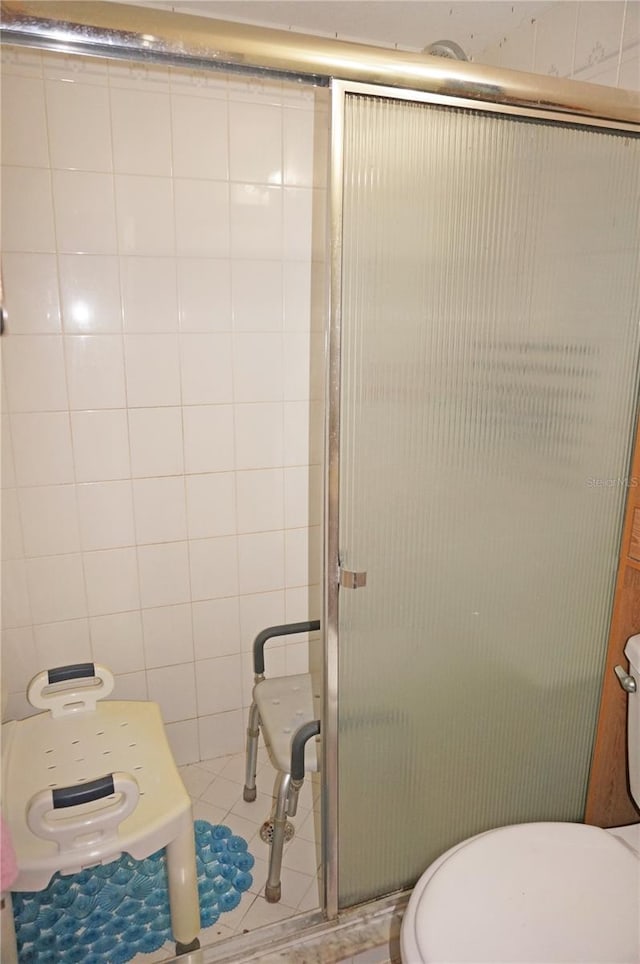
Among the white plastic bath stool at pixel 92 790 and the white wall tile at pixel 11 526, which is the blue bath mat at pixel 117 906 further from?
the white wall tile at pixel 11 526

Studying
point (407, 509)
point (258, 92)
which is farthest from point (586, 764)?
point (258, 92)

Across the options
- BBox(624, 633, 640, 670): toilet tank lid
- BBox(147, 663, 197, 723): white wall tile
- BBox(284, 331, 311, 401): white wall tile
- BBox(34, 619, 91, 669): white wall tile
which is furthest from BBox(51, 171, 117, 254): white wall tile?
BBox(624, 633, 640, 670): toilet tank lid

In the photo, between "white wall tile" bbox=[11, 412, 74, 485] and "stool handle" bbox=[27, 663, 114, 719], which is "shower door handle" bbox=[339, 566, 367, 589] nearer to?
"stool handle" bbox=[27, 663, 114, 719]

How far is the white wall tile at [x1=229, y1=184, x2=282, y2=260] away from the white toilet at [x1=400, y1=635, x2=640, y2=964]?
1.58 m

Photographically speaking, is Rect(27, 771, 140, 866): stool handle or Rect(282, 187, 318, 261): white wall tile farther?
Rect(282, 187, 318, 261): white wall tile

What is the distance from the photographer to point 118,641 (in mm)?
1913

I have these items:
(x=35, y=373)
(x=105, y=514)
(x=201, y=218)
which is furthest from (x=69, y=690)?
(x=201, y=218)

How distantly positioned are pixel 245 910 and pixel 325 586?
94cm

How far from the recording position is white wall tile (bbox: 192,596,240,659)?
2000 millimetres

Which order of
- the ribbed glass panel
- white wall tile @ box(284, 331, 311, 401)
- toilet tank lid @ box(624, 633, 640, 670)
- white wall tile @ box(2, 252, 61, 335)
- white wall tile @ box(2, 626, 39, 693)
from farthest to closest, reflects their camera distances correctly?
white wall tile @ box(284, 331, 311, 401) < white wall tile @ box(2, 626, 39, 693) < white wall tile @ box(2, 252, 61, 335) < toilet tank lid @ box(624, 633, 640, 670) < the ribbed glass panel

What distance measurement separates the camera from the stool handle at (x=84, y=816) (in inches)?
45.8

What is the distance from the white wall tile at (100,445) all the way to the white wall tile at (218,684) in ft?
2.31

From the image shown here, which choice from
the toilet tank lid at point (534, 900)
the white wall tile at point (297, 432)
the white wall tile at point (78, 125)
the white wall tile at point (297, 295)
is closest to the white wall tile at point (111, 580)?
the white wall tile at point (297, 432)

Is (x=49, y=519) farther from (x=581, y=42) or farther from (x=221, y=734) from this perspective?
(x=581, y=42)
